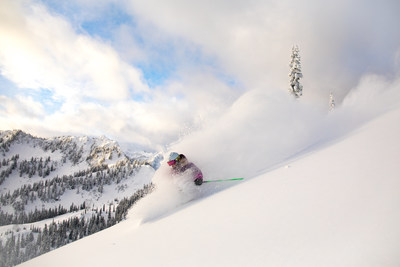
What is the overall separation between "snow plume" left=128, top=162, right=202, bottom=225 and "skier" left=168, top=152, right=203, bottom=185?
8.0 inches

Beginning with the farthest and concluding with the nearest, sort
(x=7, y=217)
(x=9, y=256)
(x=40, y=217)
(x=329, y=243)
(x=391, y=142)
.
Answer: (x=7, y=217) < (x=40, y=217) < (x=9, y=256) < (x=391, y=142) < (x=329, y=243)

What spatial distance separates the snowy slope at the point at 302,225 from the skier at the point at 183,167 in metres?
3.02

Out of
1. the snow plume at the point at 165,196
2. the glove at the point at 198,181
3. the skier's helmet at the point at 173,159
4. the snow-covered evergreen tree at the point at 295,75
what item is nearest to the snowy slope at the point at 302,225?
the snow plume at the point at 165,196

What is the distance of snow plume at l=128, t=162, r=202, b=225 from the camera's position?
325 inches

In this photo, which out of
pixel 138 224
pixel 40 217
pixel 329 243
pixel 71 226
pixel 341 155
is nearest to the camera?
pixel 329 243

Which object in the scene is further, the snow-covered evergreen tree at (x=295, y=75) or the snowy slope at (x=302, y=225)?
the snow-covered evergreen tree at (x=295, y=75)

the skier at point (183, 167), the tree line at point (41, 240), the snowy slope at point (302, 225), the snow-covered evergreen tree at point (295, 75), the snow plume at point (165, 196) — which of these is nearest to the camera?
the snowy slope at point (302, 225)

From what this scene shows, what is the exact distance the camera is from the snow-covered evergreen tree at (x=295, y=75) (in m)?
31.6

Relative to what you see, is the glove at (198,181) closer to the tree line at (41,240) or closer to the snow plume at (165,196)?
the snow plume at (165,196)

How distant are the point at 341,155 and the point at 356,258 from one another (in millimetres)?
4053

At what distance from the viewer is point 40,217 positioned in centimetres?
15575

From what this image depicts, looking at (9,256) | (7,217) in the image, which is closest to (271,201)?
(9,256)

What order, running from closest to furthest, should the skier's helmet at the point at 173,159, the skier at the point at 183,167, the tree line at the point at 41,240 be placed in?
the skier at the point at 183,167, the skier's helmet at the point at 173,159, the tree line at the point at 41,240

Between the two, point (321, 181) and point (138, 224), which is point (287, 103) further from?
point (138, 224)
